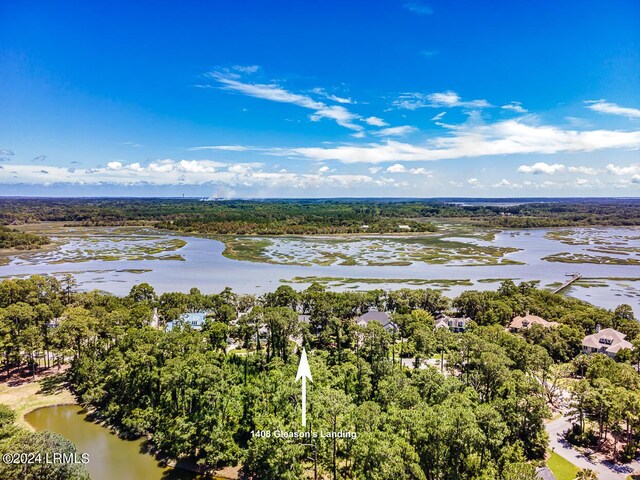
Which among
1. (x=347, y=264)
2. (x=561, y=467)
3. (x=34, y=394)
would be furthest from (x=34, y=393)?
(x=347, y=264)

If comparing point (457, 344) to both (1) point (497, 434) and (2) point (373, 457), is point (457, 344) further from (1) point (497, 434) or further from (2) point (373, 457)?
(2) point (373, 457)

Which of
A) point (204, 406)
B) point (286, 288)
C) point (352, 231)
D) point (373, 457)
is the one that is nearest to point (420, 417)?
point (373, 457)

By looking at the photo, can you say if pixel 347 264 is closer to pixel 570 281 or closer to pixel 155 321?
pixel 570 281

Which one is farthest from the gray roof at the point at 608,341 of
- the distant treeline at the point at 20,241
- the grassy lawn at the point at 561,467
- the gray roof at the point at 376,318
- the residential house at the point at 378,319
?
the distant treeline at the point at 20,241

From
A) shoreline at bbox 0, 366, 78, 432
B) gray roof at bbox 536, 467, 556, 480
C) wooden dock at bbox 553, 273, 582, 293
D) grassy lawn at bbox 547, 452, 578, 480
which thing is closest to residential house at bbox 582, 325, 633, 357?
grassy lawn at bbox 547, 452, 578, 480

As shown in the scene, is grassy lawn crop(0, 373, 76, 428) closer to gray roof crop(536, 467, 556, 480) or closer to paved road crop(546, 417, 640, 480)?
gray roof crop(536, 467, 556, 480)
